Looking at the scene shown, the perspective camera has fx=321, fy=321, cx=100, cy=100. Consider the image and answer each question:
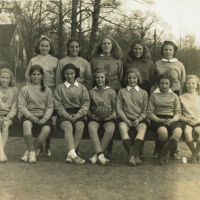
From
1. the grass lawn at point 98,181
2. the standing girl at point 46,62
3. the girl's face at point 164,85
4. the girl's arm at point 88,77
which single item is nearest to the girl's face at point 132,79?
the girl's face at point 164,85

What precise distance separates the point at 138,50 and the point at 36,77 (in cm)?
166

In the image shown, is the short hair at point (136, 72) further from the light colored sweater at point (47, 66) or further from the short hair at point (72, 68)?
the light colored sweater at point (47, 66)

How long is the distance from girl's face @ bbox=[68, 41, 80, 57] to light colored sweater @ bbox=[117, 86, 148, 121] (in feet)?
3.41

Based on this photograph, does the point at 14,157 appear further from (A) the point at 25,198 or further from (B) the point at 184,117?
(B) the point at 184,117

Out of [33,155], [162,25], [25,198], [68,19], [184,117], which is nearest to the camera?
[25,198]

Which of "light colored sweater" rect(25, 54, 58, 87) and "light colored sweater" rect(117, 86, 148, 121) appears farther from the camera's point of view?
"light colored sweater" rect(25, 54, 58, 87)

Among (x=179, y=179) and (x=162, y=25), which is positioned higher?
(x=162, y=25)

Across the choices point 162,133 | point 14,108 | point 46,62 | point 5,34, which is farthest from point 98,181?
point 5,34

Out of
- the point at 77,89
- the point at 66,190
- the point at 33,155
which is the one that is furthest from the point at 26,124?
the point at 66,190

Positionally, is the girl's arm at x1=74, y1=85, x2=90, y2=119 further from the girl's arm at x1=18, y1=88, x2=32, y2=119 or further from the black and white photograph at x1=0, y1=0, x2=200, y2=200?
the girl's arm at x1=18, y1=88, x2=32, y2=119

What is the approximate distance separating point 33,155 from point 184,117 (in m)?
2.20

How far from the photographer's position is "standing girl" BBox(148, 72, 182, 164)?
445 centimetres

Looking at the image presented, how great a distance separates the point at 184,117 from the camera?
464 centimetres

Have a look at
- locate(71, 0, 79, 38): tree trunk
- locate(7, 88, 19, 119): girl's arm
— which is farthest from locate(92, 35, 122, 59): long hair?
locate(71, 0, 79, 38): tree trunk
